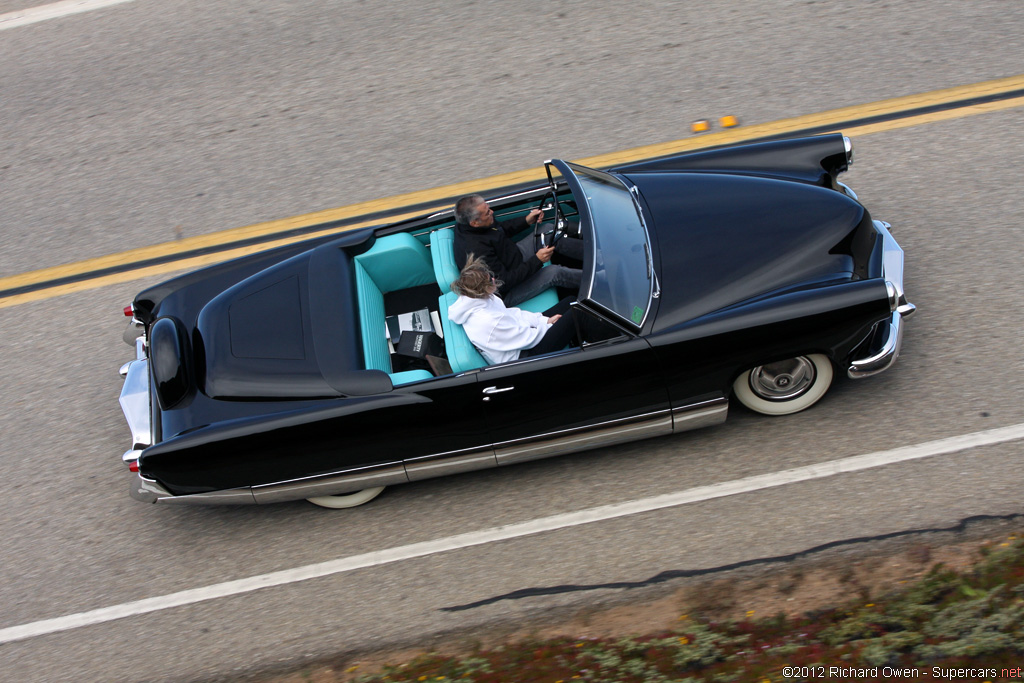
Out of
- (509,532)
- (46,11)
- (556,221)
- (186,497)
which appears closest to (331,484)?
(186,497)

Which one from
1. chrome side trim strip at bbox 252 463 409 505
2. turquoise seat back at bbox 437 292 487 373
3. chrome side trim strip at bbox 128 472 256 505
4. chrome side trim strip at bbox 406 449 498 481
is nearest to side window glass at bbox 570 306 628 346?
turquoise seat back at bbox 437 292 487 373

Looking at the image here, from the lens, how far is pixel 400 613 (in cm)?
456

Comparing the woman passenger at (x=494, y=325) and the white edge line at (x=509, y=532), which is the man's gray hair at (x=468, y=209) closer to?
the woman passenger at (x=494, y=325)

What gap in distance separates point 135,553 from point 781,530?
3.63 m

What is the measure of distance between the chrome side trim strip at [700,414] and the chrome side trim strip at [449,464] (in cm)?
101

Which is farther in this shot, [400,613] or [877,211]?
[877,211]

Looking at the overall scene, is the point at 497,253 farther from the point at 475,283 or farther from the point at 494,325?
the point at 494,325

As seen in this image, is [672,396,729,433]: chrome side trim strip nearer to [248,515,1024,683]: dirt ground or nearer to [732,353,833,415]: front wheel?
[732,353,833,415]: front wheel

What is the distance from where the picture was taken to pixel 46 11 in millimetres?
9250

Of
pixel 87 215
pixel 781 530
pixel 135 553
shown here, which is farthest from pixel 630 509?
pixel 87 215

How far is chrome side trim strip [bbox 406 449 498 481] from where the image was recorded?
473cm

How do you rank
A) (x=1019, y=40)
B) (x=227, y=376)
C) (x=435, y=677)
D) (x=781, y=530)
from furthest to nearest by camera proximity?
(x=1019, y=40)
(x=227, y=376)
(x=781, y=530)
(x=435, y=677)

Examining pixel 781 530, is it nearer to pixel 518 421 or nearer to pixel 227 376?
pixel 518 421

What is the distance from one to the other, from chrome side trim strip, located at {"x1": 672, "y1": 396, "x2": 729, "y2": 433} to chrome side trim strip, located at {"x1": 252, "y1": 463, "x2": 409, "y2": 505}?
1.51 m
